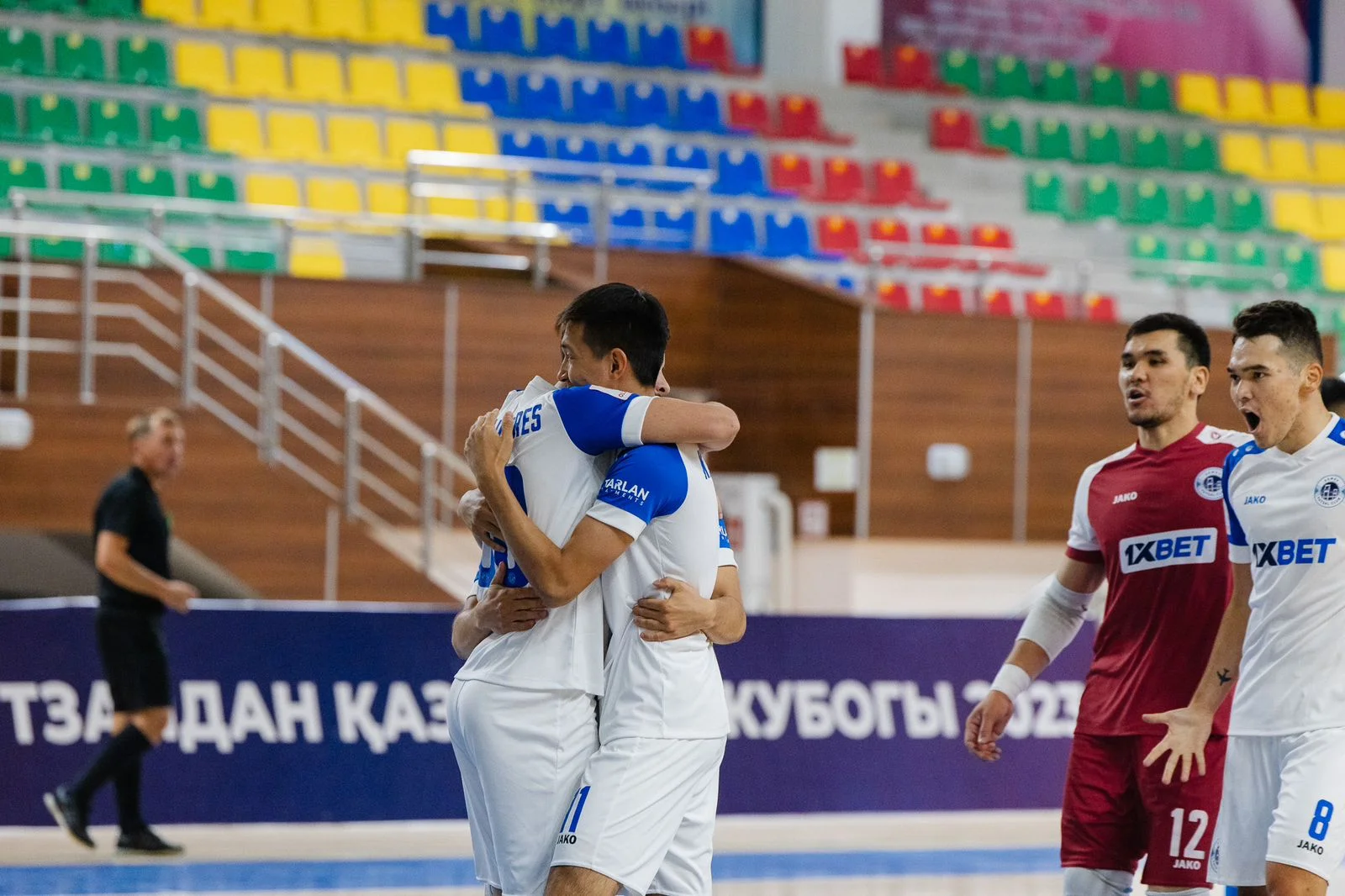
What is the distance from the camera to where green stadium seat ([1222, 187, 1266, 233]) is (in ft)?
70.0

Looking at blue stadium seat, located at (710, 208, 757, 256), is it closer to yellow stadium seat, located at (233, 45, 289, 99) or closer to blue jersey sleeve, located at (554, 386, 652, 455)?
yellow stadium seat, located at (233, 45, 289, 99)

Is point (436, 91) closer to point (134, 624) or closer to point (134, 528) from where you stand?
point (134, 528)

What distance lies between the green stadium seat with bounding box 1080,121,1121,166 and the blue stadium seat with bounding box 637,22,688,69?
5108 millimetres

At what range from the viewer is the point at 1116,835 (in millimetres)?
4820

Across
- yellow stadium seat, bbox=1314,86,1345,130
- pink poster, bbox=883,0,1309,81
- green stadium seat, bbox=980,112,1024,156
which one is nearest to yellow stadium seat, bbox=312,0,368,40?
pink poster, bbox=883,0,1309,81

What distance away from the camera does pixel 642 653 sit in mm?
3748

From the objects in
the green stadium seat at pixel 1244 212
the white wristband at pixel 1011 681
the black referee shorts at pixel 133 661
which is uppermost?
the green stadium seat at pixel 1244 212

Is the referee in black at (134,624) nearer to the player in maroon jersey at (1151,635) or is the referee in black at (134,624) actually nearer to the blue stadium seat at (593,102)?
the player in maroon jersey at (1151,635)

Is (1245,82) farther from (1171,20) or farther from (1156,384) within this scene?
(1156,384)

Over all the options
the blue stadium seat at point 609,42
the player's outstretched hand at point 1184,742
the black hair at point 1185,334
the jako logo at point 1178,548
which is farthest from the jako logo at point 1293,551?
the blue stadium seat at point 609,42

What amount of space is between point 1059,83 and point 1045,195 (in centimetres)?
249

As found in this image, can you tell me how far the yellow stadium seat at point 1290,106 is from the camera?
939 inches

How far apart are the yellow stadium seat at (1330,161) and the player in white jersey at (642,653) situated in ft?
70.0

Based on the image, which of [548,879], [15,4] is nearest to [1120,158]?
[15,4]
